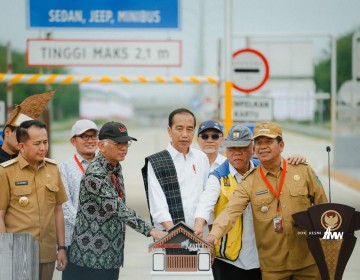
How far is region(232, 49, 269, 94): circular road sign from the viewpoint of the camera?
47.0ft

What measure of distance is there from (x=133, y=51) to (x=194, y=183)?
8.62 m

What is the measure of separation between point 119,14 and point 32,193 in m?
9.24

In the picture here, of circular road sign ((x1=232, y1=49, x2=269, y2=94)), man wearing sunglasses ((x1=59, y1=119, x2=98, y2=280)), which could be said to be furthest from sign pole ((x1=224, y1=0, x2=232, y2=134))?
man wearing sunglasses ((x1=59, y1=119, x2=98, y2=280))

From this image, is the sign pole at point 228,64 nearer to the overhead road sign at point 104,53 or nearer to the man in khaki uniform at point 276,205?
the overhead road sign at point 104,53

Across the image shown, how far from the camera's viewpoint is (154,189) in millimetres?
6219

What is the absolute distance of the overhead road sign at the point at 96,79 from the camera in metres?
14.5

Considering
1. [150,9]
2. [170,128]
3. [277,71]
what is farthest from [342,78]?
[170,128]

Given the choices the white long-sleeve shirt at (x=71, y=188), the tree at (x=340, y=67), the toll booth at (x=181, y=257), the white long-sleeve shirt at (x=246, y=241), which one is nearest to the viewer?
the toll booth at (x=181, y=257)

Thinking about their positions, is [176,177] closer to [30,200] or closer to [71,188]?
[30,200]

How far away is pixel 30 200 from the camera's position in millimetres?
6242

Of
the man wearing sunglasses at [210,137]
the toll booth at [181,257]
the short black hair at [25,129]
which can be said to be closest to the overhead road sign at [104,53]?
the man wearing sunglasses at [210,137]

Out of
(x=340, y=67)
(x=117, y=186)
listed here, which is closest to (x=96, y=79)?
(x=117, y=186)

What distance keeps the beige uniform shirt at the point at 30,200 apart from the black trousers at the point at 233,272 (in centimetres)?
114

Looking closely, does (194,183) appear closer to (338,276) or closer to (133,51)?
(338,276)
